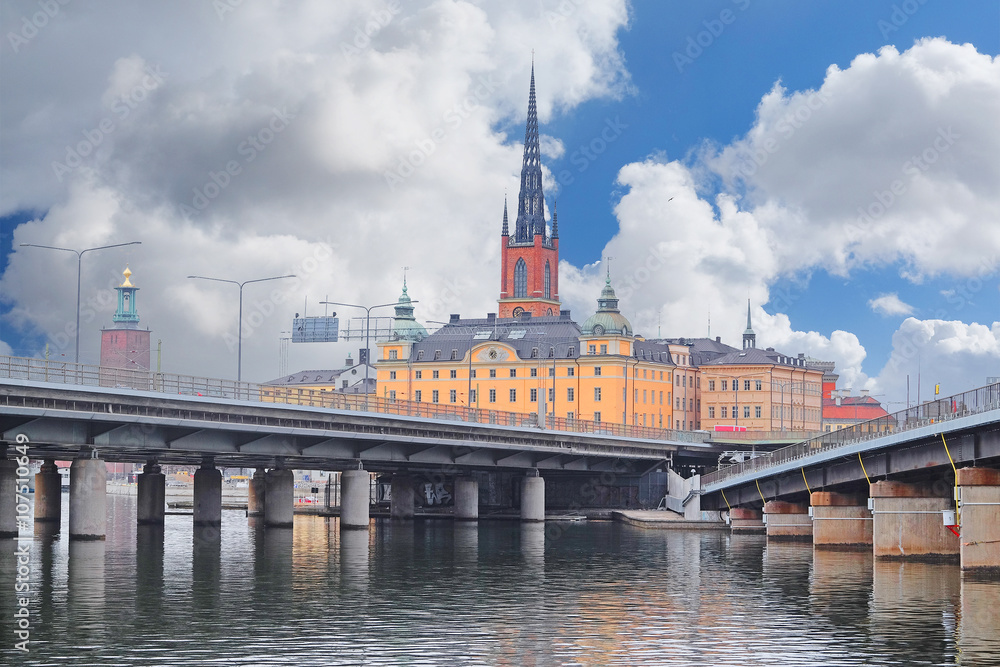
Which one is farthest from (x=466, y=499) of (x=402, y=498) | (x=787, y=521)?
(x=787, y=521)

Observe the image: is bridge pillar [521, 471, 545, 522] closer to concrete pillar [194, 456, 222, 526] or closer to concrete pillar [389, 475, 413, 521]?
concrete pillar [389, 475, 413, 521]

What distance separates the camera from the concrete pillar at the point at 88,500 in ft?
288

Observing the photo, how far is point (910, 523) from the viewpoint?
253ft

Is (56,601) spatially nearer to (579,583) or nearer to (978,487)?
(579,583)

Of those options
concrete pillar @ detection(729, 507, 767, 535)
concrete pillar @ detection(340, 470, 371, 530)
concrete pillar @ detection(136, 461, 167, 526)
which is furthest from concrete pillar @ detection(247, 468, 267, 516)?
concrete pillar @ detection(729, 507, 767, 535)

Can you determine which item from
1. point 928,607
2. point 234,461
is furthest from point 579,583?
point 234,461

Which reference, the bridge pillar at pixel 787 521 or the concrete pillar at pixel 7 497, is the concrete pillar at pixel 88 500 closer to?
the concrete pillar at pixel 7 497

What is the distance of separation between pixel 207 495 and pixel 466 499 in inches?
1225

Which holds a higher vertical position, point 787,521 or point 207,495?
point 207,495

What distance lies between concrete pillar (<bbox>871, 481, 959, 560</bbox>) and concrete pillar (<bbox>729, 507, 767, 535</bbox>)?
3853 centimetres

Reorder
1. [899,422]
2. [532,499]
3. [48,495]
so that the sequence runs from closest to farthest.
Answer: [899,422], [48,495], [532,499]

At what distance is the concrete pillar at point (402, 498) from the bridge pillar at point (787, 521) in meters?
47.2

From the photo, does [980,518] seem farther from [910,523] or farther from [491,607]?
[491,607]

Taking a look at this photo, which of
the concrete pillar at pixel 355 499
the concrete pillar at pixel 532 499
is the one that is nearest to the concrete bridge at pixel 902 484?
the concrete pillar at pixel 355 499
